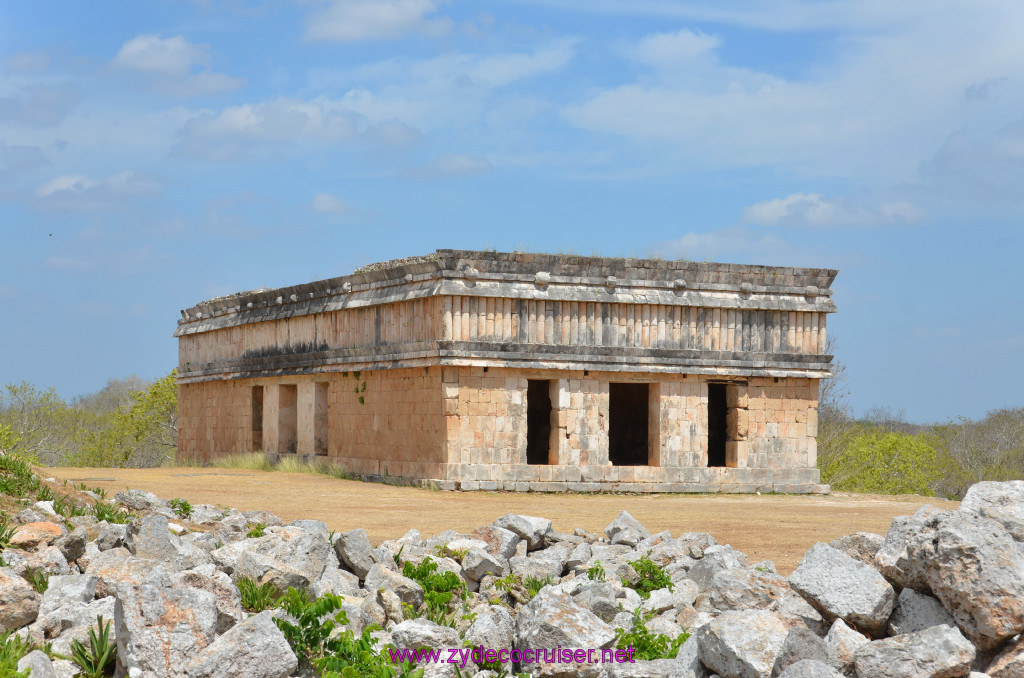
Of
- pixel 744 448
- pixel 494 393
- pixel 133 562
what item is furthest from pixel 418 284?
pixel 133 562

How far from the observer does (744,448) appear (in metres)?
21.0

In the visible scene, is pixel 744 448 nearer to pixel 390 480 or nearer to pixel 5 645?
pixel 390 480

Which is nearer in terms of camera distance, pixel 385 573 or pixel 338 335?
pixel 385 573

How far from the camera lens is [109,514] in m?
11.0

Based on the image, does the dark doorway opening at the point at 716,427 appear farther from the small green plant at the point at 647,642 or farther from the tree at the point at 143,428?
the tree at the point at 143,428

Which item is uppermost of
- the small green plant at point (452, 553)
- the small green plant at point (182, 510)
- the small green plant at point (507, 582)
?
the small green plant at point (182, 510)

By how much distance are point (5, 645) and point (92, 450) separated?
29954mm

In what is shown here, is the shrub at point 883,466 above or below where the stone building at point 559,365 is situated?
below

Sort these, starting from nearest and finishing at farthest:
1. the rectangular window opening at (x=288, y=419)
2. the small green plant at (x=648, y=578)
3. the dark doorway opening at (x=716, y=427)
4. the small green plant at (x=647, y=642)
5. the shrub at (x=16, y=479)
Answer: the small green plant at (x=647, y=642) → the small green plant at (x=648, y=578) → the shrub at (x=16, y=479) → the dark doorway opening at (x=716, y=427) → the rectangular window opening at (x=288, y=419)

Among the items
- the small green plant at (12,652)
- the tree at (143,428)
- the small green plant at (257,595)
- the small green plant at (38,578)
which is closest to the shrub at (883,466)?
the tree at (143,428)

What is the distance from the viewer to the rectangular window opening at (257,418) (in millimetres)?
25719

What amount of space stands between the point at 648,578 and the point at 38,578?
16.3 ft

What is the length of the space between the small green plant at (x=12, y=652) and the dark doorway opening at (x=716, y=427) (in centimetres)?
1707

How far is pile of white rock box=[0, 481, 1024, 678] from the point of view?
6.64 meters
